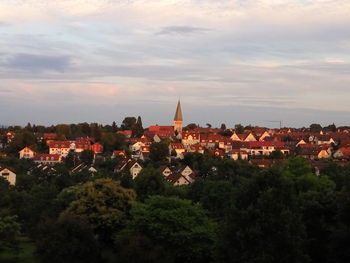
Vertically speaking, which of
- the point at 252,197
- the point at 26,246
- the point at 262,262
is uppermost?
the point at 252,197

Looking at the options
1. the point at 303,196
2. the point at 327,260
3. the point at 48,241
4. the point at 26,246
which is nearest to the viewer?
the point at 327,260

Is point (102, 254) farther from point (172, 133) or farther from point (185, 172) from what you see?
point (172, 133)

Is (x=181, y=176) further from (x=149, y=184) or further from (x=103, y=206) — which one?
(x=103, y=206)

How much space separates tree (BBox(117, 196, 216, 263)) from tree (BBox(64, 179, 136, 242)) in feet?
7.83

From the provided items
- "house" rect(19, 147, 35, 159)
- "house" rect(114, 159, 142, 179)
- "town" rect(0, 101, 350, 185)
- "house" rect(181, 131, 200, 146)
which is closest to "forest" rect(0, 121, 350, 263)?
"house" rect(114, 159, 142, 179)

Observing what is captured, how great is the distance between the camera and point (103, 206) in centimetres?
2798

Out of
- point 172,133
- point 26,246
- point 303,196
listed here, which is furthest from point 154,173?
point 172,133

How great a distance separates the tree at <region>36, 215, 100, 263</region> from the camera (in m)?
23.3

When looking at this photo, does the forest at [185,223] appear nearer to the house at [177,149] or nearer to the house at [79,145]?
the house at [177,149]

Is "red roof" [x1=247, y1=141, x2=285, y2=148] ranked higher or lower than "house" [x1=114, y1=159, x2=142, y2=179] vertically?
higher

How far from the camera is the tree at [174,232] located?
24219 millimetres

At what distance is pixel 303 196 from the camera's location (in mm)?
25078

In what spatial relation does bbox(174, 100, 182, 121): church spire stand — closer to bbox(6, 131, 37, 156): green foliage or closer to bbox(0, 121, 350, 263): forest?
bbox(6, 131, 37, 156): green foliage

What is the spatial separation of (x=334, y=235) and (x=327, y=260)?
5.34ft
